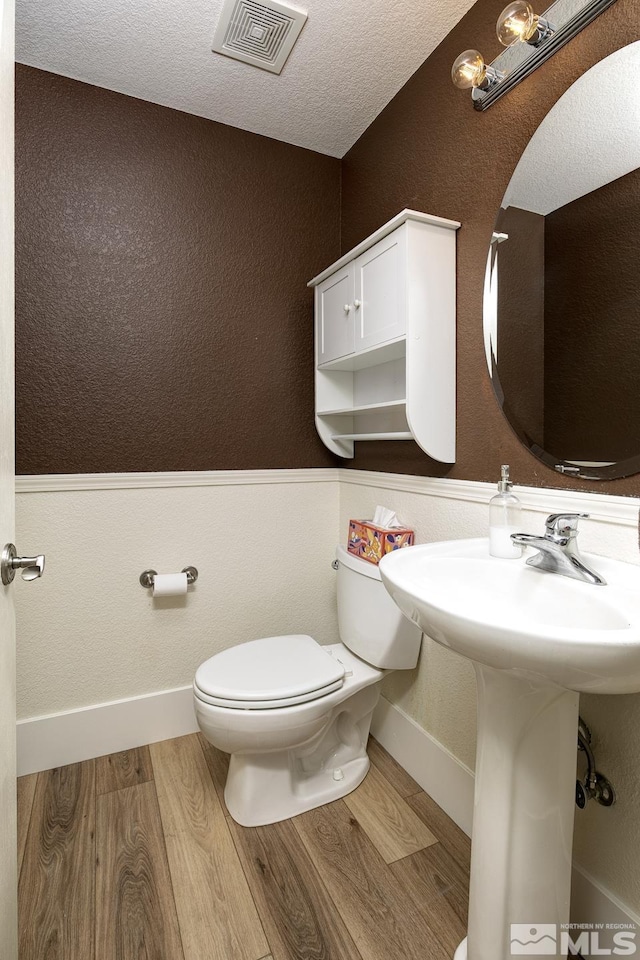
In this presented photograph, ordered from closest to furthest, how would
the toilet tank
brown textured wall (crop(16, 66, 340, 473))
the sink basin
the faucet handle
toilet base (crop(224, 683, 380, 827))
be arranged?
the sink basin
the faucet handle
toilet base (crop(224, 683, 380, 827))
the toilet tank
brown textured wall (crop(16, 66, 340, 473))

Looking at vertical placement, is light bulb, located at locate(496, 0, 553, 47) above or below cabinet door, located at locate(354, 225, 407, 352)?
above

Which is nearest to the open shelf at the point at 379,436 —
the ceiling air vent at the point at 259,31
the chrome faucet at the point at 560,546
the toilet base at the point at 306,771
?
the chrome faucet at the point at 560,546

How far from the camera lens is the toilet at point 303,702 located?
4.29 ft

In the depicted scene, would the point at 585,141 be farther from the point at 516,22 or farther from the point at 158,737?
the point at 158,737

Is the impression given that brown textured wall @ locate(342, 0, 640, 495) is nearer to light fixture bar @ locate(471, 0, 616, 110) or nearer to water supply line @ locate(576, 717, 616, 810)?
light fixture bar @ locate(471, 0, 616, 110)

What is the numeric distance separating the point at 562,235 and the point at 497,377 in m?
0.36

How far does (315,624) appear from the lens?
2111 mm

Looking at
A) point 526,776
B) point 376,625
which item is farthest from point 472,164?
point 526,776

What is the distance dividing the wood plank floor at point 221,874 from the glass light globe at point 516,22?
6.63ft

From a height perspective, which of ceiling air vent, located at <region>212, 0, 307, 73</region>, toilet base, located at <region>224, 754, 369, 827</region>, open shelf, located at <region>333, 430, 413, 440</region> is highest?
ceiling air vent, located at <region>212, 0, 307, 73</region>

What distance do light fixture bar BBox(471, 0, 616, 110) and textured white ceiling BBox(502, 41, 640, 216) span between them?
10 centimetres

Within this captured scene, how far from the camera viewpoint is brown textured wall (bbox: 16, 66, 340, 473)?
1640 mm

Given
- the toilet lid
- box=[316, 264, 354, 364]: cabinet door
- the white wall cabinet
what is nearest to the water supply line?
the toilet lid

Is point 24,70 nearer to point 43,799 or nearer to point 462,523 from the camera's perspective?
point 462,523
